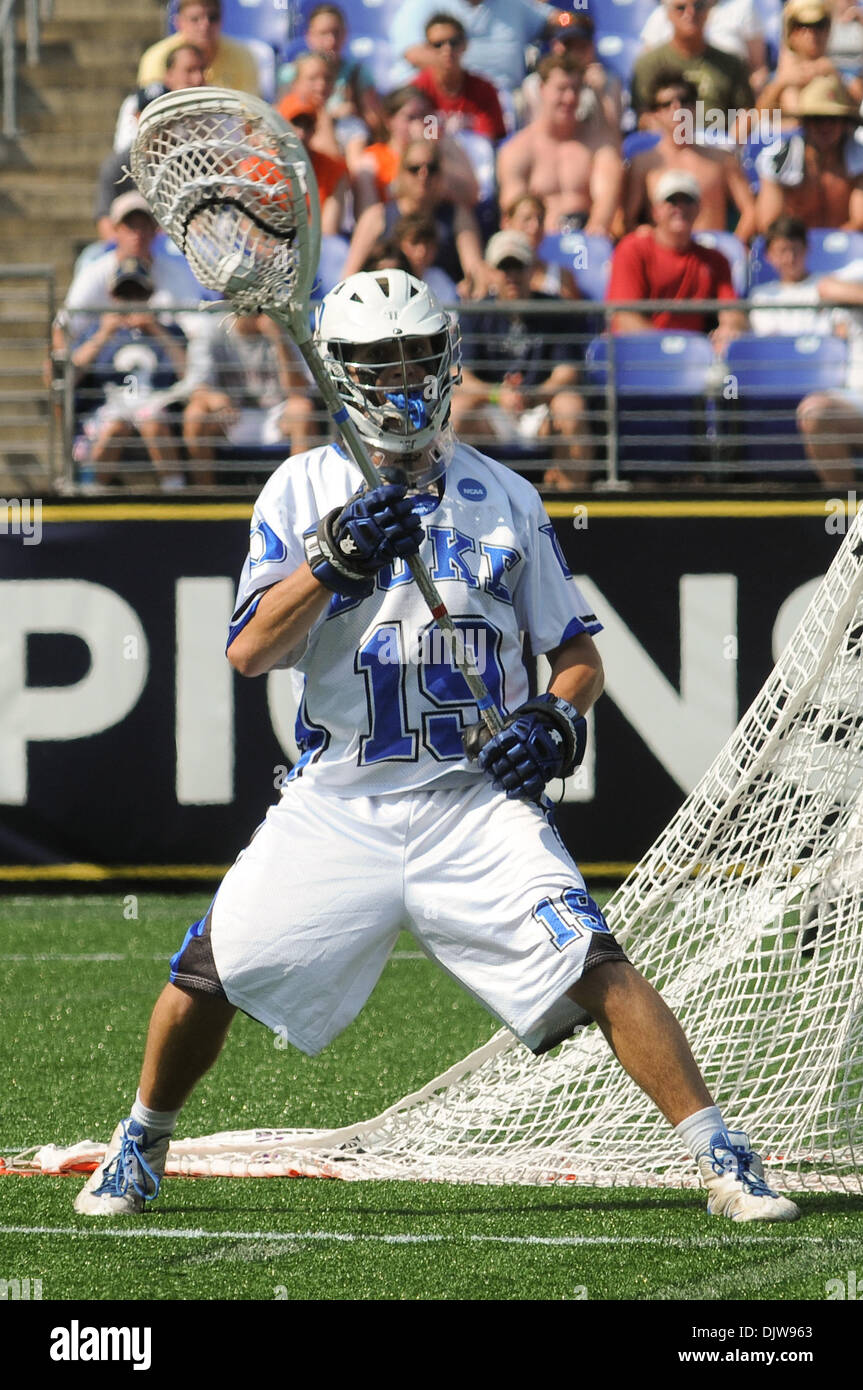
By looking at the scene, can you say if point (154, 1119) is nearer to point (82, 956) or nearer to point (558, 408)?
point (82, 956)

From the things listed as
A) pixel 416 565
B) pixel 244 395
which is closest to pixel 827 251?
pixel 244 395

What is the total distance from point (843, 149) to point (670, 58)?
3.47 ft

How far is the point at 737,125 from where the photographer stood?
9.92 m

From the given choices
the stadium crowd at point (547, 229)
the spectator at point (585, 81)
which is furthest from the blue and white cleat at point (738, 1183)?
the spectator at point (585, 81)

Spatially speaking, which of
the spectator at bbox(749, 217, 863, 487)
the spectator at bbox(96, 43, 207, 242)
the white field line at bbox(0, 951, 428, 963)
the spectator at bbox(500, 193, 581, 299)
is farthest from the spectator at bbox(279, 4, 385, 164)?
the white field line at bbox(0, 951, 428, 963)

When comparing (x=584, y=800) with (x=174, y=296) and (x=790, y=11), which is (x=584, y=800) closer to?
(x=174, y=296)

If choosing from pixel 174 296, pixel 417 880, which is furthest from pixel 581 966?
pixel 174 296

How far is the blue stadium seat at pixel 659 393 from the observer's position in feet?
27.0

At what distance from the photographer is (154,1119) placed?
11.7 feet

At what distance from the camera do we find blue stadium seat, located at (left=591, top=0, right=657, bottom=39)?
10.3 m

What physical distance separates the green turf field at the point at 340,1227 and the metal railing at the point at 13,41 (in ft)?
23.5

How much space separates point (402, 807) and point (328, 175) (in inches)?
259

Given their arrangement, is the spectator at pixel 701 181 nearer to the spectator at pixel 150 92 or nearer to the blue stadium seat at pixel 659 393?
the blue stadium seat at pixel 659 393

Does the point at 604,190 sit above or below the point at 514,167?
below
